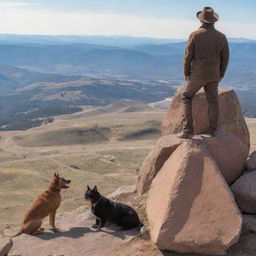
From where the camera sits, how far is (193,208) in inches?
511

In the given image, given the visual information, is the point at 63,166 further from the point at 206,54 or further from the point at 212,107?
the point at 206,54

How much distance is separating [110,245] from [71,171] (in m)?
96.1

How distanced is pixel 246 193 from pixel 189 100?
4.01 m

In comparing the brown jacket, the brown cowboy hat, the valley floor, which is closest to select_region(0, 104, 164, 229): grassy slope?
the valley floor

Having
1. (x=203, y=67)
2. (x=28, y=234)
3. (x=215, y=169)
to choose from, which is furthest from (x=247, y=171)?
(x=28, y=234)

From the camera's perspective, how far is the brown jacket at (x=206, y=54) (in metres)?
14.9

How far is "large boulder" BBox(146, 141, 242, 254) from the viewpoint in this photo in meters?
12.2

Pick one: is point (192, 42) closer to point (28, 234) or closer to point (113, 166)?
point (28, 234)

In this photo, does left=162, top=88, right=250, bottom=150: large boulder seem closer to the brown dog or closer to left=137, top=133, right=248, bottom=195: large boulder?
left=137, top=133, right=248, bottom=195: large boulder

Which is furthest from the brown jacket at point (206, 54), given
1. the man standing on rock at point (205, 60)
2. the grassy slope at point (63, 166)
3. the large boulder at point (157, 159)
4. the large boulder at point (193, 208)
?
the grassy slope at point (63, 166)

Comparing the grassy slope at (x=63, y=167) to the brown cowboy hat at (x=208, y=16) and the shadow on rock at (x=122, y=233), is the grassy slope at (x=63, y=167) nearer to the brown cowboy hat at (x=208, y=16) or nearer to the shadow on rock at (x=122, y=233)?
the shadow on rock at (x=122, y=233)

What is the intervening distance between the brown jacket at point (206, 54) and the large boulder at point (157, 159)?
8.71 feet

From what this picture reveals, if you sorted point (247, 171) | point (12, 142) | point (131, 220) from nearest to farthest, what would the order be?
point (131, 220) → point (247, 171) → point (12, 142)

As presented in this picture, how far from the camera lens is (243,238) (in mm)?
13234
